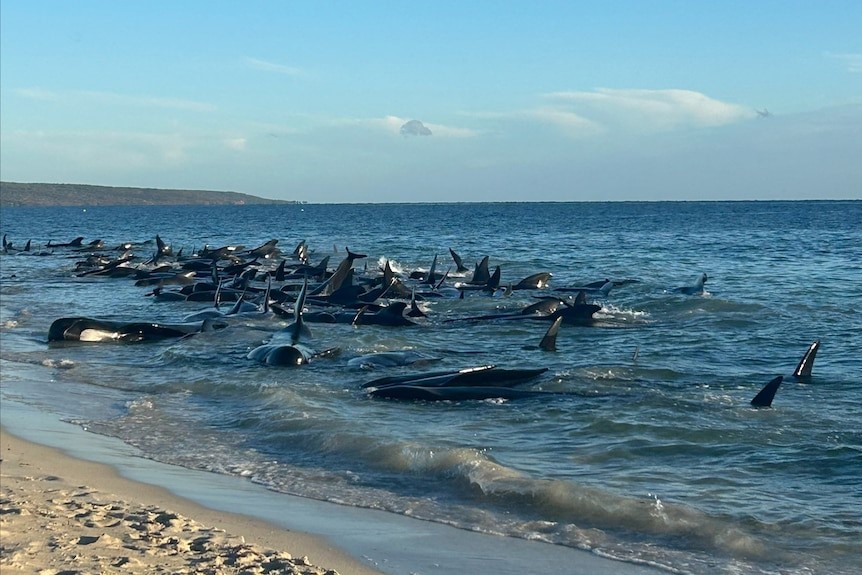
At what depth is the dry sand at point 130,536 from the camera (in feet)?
19.5

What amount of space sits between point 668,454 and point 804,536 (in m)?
2.40

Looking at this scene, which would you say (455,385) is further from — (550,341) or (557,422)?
(550,341)

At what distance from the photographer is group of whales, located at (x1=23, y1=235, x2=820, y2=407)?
1241 centimetres

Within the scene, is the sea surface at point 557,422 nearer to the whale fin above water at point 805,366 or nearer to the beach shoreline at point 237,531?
the whale fin above water at point 805,366

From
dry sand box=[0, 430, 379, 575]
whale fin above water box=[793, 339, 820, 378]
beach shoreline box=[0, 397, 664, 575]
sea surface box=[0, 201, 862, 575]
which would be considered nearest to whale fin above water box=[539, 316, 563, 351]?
sea surface box=[0, 201, 862, 575]

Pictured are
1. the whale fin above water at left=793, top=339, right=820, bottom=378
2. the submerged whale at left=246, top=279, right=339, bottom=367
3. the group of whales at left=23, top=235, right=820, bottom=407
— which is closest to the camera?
the group of whales at left=23, top=235, right=820, bottom=407

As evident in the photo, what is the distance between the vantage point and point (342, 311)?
2056 cm

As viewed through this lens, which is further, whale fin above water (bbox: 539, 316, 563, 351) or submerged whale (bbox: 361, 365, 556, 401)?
whale fin above water (bbox: 539, 316, 563, 351)

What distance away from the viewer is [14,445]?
9664mm

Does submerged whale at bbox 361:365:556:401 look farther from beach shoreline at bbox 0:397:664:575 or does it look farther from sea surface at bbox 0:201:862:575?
beach shoreline at bbox 0:397:664:575

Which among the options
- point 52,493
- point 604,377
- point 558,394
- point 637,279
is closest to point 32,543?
point 52,493

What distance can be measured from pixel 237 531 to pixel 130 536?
2.46 feet

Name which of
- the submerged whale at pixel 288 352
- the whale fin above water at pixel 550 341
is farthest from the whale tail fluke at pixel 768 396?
the submerged whale at pixel 288 352

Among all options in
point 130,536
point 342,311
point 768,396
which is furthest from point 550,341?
point 130,536
